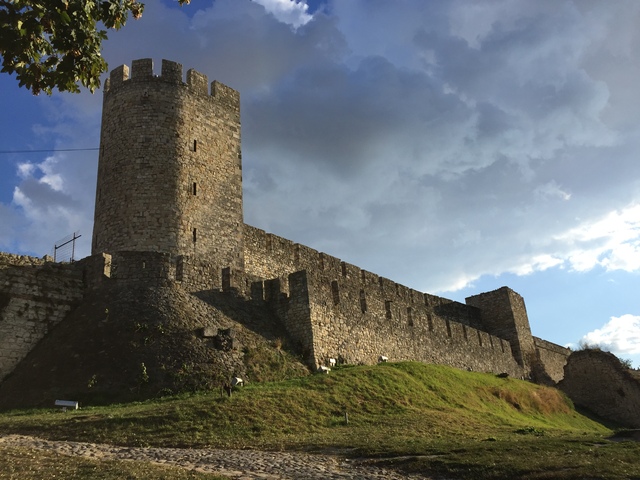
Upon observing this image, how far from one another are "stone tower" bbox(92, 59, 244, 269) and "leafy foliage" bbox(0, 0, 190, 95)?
55.7 feet

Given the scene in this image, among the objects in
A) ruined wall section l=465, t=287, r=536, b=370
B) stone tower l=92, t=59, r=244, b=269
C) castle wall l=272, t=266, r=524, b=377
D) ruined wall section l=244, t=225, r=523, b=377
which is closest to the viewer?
castle wall l=272, t=266, r=524, b=377

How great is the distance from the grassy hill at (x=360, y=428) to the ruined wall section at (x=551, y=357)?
25469 millimetres

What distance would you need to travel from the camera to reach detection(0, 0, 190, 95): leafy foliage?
695 centimetres

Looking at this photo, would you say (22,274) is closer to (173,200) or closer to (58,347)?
(58,347)

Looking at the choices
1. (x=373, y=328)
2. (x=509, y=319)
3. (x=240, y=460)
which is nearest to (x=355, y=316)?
(x=373, y=328)

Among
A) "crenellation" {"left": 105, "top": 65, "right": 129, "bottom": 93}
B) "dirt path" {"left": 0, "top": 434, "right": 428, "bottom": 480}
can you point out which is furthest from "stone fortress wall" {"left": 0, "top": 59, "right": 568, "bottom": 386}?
"dirt path" {"left": 0, "top": 434, "right": 428, "bottom": 480}

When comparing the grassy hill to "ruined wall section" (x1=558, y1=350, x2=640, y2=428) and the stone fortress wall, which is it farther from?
"ruined wall section" (x1=558, y1=350, x2=640, y2=428)

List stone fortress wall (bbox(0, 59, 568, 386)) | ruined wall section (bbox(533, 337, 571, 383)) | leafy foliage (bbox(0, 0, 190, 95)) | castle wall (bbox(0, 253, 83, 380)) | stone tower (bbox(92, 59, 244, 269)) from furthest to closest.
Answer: ruined wall section (bbox(533, 337, 571, 383)) → stone tower (bbox(92, 59, 244, 269)) → stone fortress wall (bbox(0, 59, 568, 386)) → castle wall (bbox(0, 253, 83, 380)) → leafy foliage (bbox(0, 0, 190, 95))

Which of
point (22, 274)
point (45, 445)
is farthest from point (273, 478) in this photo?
point (22, 274)

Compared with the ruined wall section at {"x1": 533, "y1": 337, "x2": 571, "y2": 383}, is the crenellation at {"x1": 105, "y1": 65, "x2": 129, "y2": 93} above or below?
above

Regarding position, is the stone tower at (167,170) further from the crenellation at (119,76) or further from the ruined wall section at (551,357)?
the ruined wall section at (551,357)

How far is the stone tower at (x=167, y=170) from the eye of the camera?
81.5 ft

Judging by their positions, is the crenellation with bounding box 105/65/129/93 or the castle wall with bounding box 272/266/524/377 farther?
the crenellation with bounding box 105/65/129/93

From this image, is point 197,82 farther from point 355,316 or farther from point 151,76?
point 355,316
